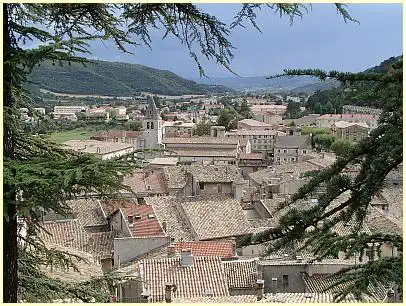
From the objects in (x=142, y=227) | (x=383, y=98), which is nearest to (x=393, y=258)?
(x=383, y=98)

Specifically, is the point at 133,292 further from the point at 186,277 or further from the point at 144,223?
the point at 144,223

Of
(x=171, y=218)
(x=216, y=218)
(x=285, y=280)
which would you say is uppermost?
(x=171, y=218)

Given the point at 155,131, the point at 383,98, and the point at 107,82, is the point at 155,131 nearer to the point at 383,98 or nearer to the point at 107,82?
the point at 107,82

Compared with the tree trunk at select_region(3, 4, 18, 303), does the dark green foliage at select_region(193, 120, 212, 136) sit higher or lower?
lower

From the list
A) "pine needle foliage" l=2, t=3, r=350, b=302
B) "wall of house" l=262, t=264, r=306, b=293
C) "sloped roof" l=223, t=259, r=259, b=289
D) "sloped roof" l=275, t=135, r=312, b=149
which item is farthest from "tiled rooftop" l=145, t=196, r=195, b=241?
"sloped roof" l=275, t=135, r=312, b=149

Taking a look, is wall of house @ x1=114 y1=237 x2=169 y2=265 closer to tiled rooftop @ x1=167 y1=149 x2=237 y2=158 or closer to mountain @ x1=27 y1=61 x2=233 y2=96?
tiled rooftop @ x1=167 y1=149 x2=237 y2=158

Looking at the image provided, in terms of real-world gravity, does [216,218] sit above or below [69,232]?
below

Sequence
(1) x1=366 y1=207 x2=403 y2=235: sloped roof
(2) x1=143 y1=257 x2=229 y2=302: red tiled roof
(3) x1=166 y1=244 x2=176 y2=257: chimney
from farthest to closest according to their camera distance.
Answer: (1) x1=366 y1=207 x2=403 y2=235: sloped roof → (3) x1=166 y1=244 x2=176 y2=257: chimney → (2) x1=143 y1=257 x2=229 y2=302: red tiled roof

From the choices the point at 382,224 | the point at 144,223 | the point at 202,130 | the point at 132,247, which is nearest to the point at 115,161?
the point at 132,247

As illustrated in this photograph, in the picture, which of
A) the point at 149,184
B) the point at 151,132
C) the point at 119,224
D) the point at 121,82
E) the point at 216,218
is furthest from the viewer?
the point at 121,82
